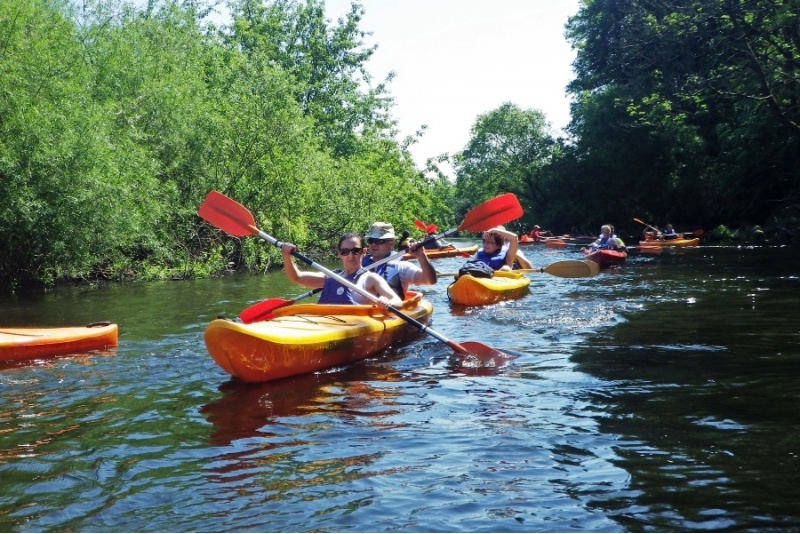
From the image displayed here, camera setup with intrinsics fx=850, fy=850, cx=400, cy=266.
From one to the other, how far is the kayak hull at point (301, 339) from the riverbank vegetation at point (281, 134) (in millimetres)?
9997

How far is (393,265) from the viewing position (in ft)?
30.5

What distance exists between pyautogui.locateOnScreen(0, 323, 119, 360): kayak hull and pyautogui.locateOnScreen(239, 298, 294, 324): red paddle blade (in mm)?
1716

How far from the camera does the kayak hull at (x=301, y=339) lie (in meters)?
6.25

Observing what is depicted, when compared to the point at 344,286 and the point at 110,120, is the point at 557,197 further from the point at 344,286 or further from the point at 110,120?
the point at 344,286

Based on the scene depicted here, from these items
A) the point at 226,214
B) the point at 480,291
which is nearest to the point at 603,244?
the point at 480,291

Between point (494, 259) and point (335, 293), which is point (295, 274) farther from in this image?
point (494, 259)

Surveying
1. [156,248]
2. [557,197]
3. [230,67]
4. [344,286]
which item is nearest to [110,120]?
[156,248]

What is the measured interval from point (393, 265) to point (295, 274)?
4.58 ft

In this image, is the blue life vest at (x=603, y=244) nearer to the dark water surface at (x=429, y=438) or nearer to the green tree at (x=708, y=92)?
the green tree at (x=708, y=92)

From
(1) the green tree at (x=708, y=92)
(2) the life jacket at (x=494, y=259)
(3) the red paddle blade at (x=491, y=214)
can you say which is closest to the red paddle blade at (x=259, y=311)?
(3) the red paddle blade at (x=491, y=214)

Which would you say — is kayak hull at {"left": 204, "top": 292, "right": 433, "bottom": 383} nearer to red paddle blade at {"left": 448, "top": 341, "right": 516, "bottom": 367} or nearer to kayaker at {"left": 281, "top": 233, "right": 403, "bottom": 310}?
kayaker at {"left": 281, "top": 233, "right": 403, "bottom": 310}

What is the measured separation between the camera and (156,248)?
64.2 ft

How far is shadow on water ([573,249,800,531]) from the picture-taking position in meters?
3.72

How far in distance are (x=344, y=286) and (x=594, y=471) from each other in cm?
402
